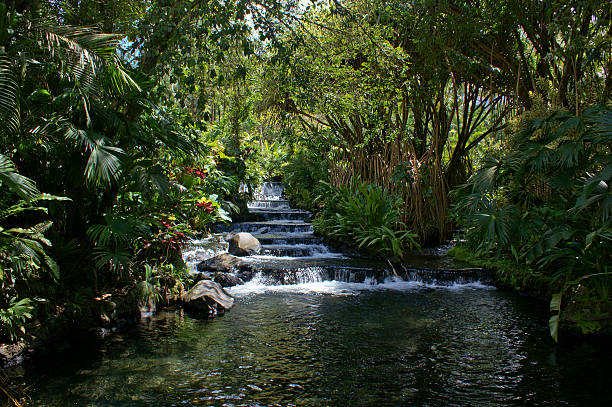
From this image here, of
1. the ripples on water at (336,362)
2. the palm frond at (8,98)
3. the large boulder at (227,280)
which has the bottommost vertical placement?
the ripples on water at (336,362)

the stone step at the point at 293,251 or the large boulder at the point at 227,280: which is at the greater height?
the stone step at the point at 293,251

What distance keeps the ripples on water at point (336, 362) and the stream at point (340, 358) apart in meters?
0.01

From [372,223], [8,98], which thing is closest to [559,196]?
[8,98]

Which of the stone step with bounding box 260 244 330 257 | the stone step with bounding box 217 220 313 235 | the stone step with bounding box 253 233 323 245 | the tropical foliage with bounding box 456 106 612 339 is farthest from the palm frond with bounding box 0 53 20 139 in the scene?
the stone step with bounding box 217 220 313 235

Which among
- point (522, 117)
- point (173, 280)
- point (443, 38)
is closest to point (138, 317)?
point (173, 280)

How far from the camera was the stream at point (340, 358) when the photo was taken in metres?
3.75

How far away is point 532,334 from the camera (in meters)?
5.26

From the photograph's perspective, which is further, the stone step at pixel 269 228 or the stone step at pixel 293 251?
the stone step at pixel 269 228

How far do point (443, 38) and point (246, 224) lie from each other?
317 inches

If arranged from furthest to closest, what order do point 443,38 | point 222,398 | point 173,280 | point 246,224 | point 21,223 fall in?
1. point 246,224
2. point 443,38
3. point 173,280
4. point 21,223
5. point 222,398

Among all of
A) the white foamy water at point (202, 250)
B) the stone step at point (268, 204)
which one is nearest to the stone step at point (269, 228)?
the white foamy water at point (202, 250)

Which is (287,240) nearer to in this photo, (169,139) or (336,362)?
(169,139)

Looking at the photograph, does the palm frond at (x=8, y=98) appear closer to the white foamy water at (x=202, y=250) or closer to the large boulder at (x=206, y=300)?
the large boulder at (x=206, y=300)

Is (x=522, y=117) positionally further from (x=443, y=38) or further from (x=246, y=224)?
(x=246, y=224)
